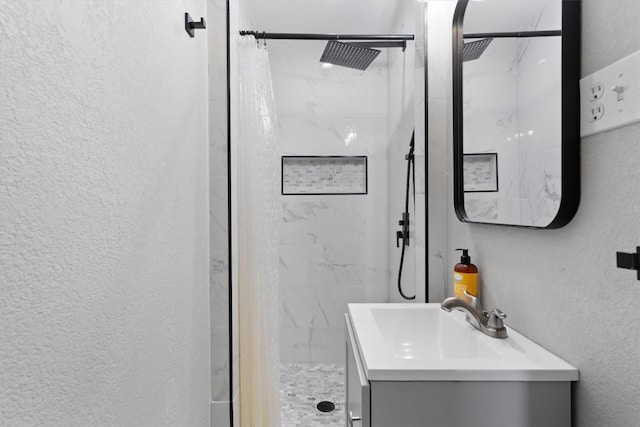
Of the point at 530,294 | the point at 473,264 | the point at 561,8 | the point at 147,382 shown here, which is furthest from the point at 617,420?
the point at 147,382

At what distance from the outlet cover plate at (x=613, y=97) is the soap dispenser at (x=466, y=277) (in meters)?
0.60

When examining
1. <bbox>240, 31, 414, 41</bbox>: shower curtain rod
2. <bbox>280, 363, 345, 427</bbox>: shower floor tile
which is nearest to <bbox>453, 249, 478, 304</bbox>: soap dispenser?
<bbox>240, 31, 414, 41</bbox>: shower curtain rod

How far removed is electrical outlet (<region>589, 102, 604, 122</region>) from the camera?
2.29 ft

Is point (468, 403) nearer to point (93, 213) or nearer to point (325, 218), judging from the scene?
Result: point (93, 213)

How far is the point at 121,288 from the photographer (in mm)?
703

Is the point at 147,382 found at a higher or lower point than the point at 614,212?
lower

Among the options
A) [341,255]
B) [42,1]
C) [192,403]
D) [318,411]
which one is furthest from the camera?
[341,255]

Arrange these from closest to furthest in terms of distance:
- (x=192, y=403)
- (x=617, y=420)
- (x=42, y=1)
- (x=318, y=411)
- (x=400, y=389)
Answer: (x=42, y=1) < (x=617, y=420) < (x=400, y=389) < (x=192, y=403) < (x=318, y=411)

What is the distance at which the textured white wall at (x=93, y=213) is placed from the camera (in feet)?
1.50

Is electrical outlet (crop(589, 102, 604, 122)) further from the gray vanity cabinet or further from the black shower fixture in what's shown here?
the black shower fixture

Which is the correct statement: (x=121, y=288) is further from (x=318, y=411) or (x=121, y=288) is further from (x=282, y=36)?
(x=318, y=411)

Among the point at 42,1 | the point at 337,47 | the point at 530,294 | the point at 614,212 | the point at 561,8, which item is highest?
the point at 337,47

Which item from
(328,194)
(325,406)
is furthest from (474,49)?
(325,406)

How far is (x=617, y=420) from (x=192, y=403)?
112cm
